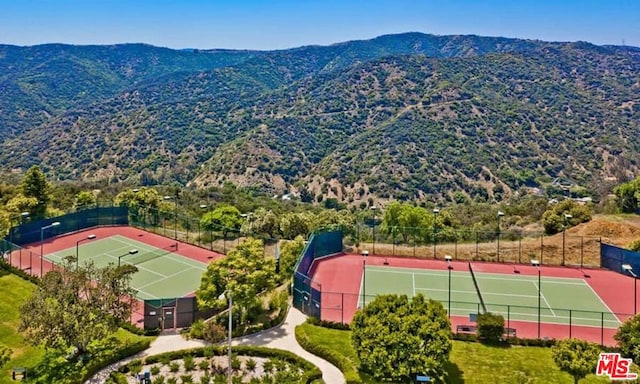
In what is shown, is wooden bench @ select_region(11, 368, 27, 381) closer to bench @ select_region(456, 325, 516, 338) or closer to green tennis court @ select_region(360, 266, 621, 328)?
green tennis court @ select_region(360, 266, 621, 328)

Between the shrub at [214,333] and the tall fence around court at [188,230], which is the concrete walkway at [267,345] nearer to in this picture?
the shrub at [214,333]

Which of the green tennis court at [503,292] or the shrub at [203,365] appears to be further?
the green tennis court at [503,292]

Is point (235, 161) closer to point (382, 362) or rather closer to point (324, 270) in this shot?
point (324, 270)

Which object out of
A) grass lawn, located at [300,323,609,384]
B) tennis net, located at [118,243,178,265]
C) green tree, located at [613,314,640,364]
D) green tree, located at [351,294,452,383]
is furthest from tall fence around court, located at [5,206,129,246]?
green tree, located at [613,314,640,364]

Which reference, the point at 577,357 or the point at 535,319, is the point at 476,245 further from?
the point at 577,357

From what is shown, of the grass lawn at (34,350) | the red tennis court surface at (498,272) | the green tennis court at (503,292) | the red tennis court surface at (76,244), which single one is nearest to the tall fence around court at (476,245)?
the red tennis court surface at (498,272)

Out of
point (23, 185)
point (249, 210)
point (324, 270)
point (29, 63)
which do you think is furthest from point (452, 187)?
point (29, 63)

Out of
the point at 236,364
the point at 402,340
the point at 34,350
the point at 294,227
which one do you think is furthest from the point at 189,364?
the point at 294,227
